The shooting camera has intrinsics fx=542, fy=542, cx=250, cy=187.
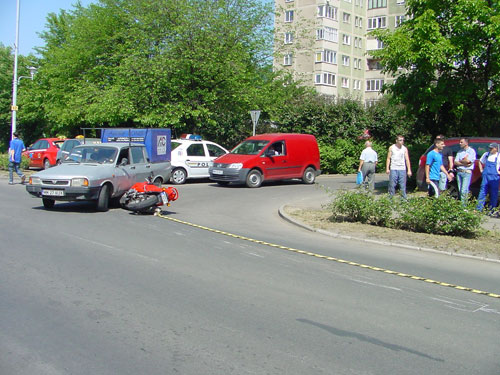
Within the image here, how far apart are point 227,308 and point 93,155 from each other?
937 cm

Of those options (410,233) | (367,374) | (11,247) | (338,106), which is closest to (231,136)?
(338,106)

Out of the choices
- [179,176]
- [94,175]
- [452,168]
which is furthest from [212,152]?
[452,168]

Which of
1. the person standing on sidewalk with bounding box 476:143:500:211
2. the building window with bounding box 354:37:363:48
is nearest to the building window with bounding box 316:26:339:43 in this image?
the building window with bounding box 354:37:363:48

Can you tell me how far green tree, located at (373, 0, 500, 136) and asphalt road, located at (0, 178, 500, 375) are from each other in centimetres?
942

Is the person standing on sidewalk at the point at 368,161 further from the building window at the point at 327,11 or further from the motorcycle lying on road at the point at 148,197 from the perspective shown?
the building window at the point at 327,11

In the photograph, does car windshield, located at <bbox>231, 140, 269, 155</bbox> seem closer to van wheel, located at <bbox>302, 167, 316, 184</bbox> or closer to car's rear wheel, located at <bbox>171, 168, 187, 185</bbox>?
car's rear wheel, located at <bbox>171, 168, 187, 185</bbox>

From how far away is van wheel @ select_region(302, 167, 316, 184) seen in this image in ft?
74.4

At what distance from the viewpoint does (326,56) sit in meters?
63.3

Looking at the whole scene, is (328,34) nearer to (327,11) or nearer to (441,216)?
(327,11)

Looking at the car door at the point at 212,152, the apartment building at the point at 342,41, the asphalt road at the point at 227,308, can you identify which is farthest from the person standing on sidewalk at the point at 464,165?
the apartment building at the point at 342,41

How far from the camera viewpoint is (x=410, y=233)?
10.7 meters

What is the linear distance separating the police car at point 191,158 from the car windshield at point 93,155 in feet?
24.1

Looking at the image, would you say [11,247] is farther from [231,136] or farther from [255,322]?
[231,136]

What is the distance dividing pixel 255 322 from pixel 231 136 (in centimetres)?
2640
